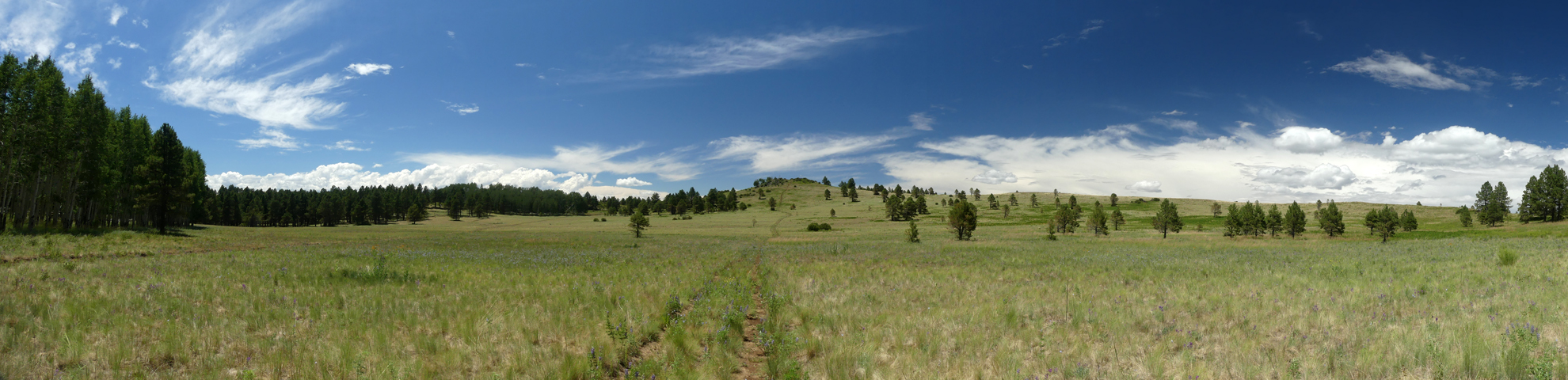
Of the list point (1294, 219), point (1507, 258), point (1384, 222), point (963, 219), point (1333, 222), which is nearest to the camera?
→ point (1507, 258)

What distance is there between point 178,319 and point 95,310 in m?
1.61

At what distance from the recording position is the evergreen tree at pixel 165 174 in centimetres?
4503

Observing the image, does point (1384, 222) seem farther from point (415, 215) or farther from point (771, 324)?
point (415, 215)

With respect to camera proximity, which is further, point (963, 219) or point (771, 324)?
point (963, 219)

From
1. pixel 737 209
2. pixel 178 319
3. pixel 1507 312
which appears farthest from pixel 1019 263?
pixel 737 209

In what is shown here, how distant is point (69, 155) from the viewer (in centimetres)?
3778

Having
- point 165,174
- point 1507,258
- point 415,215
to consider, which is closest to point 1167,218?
point 1507,258

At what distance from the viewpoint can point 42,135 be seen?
33.1 m

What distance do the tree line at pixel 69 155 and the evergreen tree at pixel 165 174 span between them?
0.23 feet

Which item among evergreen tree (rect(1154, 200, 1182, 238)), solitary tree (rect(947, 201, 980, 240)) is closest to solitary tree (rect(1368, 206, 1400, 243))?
evergreen tree (rect(1154, 200, 1182, 238))

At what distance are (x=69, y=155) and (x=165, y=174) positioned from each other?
8134 millimetres

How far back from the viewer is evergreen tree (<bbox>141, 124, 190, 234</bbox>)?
45.0 m

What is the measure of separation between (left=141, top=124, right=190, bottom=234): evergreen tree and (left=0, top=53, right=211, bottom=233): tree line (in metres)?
0.07

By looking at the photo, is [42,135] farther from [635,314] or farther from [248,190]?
[248,190]
